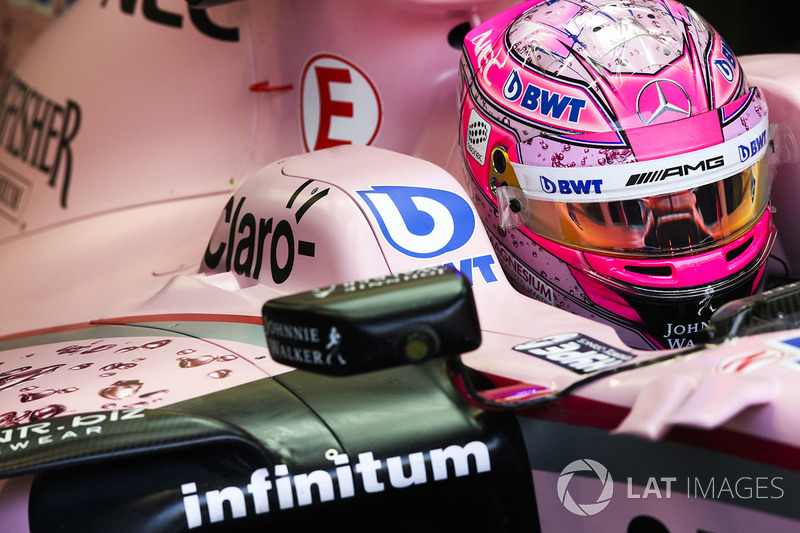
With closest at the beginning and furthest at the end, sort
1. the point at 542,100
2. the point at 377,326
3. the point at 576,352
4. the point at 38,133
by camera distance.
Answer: the point at 377,326, the point at 576,352, the point at 542,100, the point at 38,133

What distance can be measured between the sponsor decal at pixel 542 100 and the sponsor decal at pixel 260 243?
35 cm

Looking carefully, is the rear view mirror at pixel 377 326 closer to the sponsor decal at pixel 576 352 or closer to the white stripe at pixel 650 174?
the sponsor decal at pixel 576 352

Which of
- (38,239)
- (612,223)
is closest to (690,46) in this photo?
(612,223)

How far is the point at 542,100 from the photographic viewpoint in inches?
57.3

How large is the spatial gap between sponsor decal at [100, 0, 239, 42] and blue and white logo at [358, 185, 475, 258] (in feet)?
2.84

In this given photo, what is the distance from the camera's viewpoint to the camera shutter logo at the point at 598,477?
3.34 feet

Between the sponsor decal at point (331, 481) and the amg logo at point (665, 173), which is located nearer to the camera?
the sponsor decal at point (331, 481)

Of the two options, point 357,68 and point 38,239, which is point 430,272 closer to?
point 357,68

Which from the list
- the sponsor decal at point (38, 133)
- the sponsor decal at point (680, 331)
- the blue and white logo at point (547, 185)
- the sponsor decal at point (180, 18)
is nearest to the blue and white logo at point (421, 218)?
the blue and white logo at point (547, 185)

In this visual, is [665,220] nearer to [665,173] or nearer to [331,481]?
[665,173]

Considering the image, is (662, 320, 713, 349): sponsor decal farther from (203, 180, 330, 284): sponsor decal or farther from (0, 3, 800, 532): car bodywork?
(203, 180, 330, 284): sponsor decal

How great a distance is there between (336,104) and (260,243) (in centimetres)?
55

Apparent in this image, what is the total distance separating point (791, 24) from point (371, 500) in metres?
4.52

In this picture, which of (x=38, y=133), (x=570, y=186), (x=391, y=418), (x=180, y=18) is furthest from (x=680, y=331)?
(x=38, y=133)
